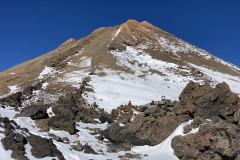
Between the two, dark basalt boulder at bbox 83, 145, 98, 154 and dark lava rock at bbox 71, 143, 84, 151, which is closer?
dark basalt boulder at bbox 83, 145, 98, 154

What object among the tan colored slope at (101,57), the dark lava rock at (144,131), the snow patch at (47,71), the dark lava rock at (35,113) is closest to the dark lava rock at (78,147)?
the dark lava rock at (144,131)

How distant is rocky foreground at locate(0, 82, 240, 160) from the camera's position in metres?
9.98

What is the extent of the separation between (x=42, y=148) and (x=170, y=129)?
315 inches

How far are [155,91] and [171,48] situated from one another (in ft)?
106

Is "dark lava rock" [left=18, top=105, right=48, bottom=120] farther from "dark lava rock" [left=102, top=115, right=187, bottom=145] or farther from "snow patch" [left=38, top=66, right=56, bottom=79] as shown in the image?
"snow patch" [left=38, top=66, right=56, bottom=79]

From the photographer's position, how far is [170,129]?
14.1 m

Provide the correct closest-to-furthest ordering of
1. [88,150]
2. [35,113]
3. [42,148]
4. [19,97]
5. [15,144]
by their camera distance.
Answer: [15,144], [42,148], [88,150], [35,113], [19,97]

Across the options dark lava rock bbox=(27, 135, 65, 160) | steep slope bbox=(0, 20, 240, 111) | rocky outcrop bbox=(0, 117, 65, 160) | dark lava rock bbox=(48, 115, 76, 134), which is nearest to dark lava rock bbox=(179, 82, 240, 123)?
dark lava rock bbox=(48, 115, 76, 134)

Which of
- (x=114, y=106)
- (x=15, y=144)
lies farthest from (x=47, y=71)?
(x=15, y=144)

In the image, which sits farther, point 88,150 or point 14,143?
point 88,150

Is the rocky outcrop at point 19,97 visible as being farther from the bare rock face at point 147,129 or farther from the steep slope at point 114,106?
the bare rock face at point 147,129

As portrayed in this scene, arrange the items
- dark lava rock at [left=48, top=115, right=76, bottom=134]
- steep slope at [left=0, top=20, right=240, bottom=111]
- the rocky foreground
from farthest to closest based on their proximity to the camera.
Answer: steep slope at [left=0, top=20, right=240, bottom=111], dark lava rock at [left=48, top=115, right=76, bottom=134], the rocky foreground

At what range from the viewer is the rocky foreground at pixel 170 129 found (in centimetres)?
998

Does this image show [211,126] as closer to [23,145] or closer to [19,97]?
[23,145]
